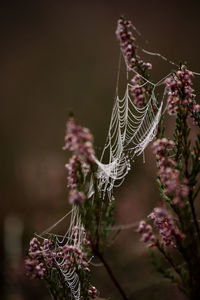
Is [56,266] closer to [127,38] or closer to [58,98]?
[127,38]

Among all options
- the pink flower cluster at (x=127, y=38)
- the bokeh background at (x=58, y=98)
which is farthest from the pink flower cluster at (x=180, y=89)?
the bokeh background at (x=58, y=98)

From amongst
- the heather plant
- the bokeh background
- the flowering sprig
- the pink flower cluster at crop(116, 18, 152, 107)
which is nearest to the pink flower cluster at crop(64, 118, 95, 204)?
the heather plant

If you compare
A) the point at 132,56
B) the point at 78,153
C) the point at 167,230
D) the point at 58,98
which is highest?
the point at 58,98

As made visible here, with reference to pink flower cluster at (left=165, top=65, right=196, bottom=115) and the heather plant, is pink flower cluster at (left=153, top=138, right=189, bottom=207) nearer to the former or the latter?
the heather plant

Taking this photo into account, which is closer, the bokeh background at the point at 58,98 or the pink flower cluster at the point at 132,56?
the pink flower cluster at the point at 132,56

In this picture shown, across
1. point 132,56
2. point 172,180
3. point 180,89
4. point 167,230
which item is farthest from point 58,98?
point 172,180

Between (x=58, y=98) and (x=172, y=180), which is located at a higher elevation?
(x=58, y=98)

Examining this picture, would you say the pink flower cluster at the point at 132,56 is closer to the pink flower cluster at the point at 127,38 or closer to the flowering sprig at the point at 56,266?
the pink flower cluster at the point at 127,38
